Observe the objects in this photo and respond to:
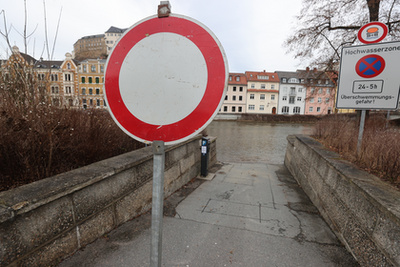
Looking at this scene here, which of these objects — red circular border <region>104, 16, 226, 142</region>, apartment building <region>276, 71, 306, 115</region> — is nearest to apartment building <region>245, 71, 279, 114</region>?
apartment building <region>276, 71, 306, 115</region>

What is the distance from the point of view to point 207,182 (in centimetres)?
527

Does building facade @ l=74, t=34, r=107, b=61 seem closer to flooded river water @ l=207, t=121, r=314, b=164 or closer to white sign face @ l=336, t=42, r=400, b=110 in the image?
flooded river water @ l=207, t=121, r=314, b=164

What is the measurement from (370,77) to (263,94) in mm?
57639

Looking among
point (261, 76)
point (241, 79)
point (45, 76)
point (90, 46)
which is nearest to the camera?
point (45, 76)

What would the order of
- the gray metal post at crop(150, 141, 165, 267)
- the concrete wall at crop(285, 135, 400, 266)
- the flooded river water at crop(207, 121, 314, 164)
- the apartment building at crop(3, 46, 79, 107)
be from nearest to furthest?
the gray metal post at crop(150, 141, 165, 267)
the concrete wall at crop(285, 135, 400, 266)
the apartment building at crop(3, 46, 79, 107)
the flooded river water at crop(207, 121, 314, 164)

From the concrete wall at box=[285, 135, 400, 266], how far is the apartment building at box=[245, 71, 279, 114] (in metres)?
57.6

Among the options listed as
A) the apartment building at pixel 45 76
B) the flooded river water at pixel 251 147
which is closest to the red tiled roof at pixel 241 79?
the flooded river water at pixel 251 147

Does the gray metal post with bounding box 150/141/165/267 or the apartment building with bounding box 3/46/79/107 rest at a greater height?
the apartment building with bounding box 3/46/79/107

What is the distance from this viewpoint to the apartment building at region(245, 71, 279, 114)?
58031 mm

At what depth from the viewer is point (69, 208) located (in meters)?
1.99

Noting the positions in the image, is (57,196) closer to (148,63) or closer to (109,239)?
(109,239)

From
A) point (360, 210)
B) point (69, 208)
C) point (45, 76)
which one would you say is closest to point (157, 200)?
point (69, 208)

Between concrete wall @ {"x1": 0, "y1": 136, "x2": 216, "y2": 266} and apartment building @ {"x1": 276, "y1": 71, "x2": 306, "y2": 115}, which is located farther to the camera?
apartment building @ {"x1": 276, "y1": 71, "x2": 306, "y2": 115}

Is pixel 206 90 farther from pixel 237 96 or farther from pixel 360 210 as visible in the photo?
pixel 237 96
